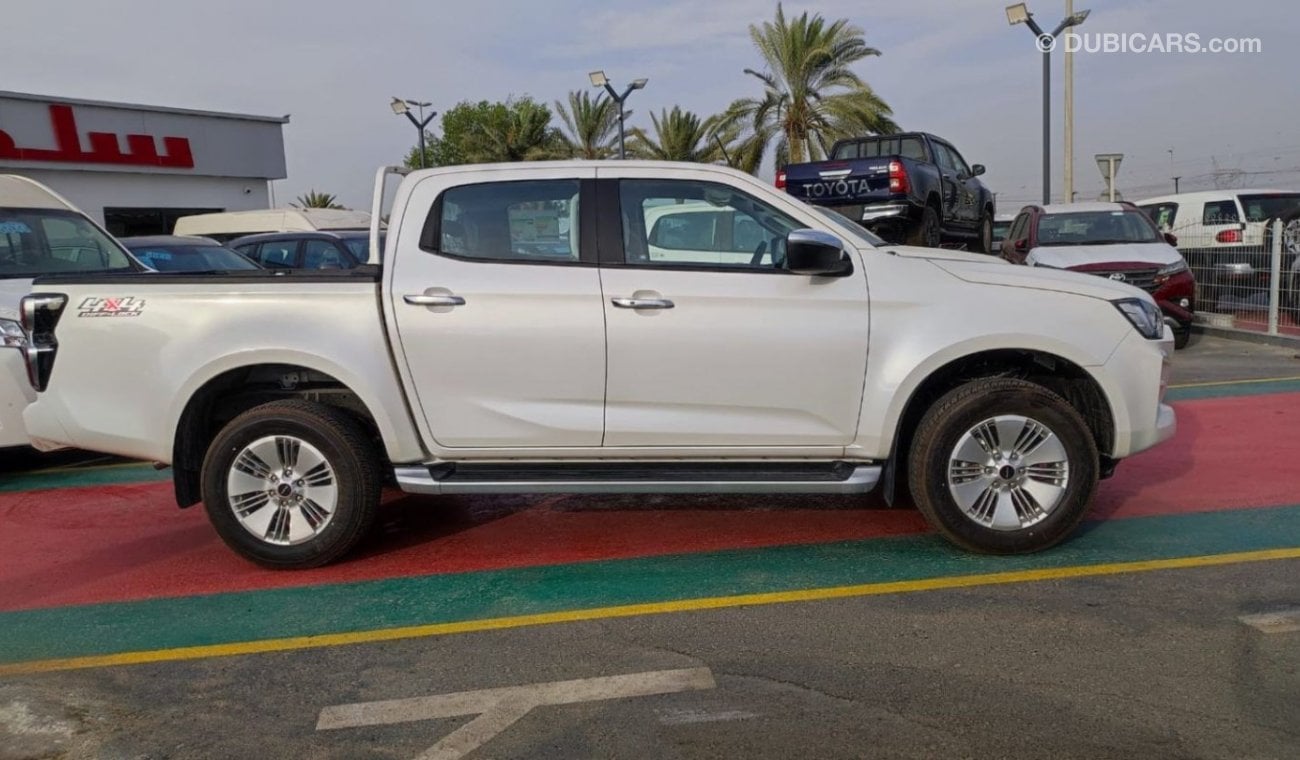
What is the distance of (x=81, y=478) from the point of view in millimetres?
7773

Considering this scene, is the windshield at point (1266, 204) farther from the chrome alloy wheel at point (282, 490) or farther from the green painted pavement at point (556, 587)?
the chrome alloy wheel at point (282, 490)

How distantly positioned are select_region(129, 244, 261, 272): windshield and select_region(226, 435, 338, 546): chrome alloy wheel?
6669 mm

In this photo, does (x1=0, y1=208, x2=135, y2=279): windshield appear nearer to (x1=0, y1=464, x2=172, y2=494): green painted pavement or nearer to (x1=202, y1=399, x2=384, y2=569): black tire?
(x1=0, y1=464, x2=172, y2=494): green painted pavement

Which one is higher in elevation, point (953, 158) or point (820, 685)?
point (953, 158)

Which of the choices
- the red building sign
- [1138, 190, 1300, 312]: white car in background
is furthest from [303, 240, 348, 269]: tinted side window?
the red building sign

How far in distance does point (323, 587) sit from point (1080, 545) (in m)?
3.72

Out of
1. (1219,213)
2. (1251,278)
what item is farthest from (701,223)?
(1219,213)

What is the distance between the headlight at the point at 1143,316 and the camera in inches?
202

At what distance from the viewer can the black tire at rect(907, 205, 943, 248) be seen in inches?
554

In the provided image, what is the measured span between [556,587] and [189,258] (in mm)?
8202

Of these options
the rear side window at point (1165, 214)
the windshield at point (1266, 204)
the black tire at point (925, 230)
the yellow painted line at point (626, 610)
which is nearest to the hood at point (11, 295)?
the yellow painted line at point (626, 610)

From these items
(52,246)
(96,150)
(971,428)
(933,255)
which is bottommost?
(971,428)

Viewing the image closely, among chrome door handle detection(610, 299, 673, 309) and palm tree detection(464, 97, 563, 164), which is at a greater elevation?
palm tree detection(464, 97, 563, 164)

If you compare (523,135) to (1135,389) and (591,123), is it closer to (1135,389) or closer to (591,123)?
(591,123)
